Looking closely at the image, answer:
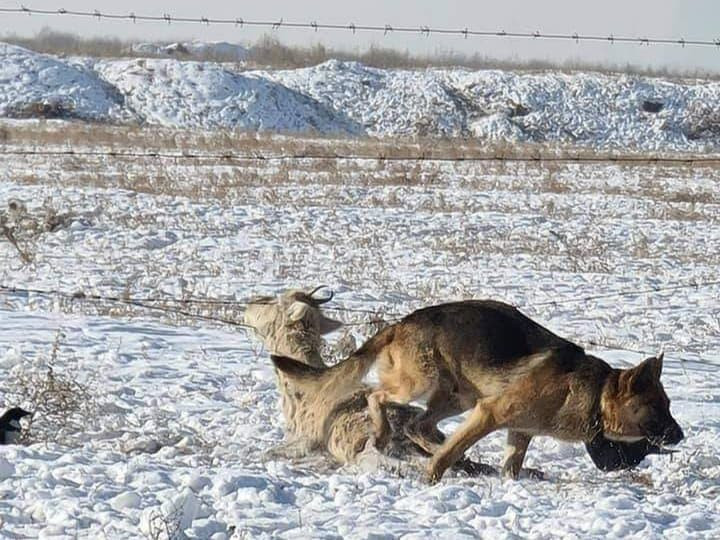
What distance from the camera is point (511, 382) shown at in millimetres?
5902

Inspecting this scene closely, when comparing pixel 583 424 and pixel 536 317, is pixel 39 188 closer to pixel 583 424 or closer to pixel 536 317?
pixel 536 317

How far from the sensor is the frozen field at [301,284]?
5035 mm

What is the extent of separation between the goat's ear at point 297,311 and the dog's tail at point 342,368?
0.59 m

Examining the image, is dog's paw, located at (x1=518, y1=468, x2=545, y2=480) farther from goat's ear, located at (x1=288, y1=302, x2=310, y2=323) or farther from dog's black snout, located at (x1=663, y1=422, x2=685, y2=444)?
goat's ear, located at (x1=288, y1=302, x2=310, y2=323)

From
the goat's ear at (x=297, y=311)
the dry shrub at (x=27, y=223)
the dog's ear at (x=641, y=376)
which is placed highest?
the dog's ear at (x=641, y=376)

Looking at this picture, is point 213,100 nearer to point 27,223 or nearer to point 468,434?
point 27,223

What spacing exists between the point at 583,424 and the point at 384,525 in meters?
1.50

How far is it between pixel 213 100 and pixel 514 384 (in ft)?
151

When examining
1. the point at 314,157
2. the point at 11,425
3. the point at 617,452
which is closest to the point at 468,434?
the point at 617,452

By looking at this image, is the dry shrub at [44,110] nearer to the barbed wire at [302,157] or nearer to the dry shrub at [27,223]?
the barbed wire at [302,157]

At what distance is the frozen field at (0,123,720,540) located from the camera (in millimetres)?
5035

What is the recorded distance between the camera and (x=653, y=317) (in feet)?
38.2

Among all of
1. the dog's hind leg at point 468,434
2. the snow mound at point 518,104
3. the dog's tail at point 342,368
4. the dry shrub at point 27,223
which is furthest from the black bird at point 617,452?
the snow mound at point 518,104

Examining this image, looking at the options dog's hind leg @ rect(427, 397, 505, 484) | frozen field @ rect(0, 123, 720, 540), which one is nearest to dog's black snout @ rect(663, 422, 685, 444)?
frozen field @ rect(0, 123, 720, 540)
